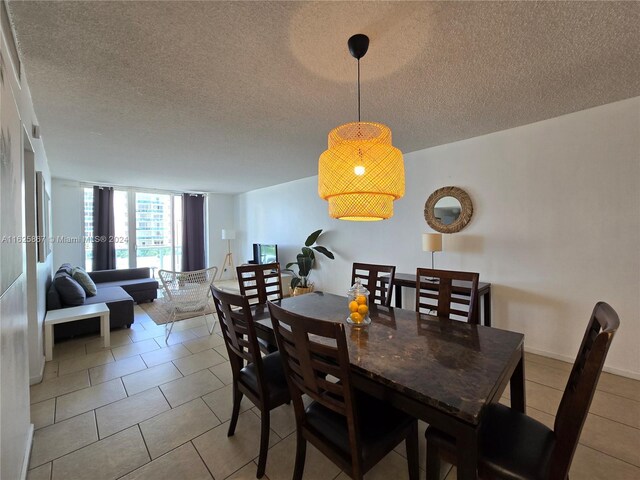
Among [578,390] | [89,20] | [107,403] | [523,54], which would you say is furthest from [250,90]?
[107,403]

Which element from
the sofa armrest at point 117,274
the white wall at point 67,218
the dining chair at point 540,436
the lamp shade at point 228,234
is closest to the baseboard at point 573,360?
the dining chair at point 540,436

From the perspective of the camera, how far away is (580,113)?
256cm

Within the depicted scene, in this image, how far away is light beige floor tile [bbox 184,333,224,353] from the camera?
10.3 feet

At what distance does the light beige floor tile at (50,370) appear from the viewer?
99.3 inches

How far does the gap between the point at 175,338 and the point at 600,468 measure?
389cm

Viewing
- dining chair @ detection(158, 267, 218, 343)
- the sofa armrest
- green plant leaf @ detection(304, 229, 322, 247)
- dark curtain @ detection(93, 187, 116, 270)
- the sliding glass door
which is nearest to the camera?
dining chair @ detection(158, 267, 218, 343)

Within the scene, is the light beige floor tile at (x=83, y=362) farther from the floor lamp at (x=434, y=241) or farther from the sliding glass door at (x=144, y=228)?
the sliding glass door at (x=144, y=228)

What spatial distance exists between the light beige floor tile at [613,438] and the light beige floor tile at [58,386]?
382 centimetres

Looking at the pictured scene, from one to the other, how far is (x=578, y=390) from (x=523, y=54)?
1889mm

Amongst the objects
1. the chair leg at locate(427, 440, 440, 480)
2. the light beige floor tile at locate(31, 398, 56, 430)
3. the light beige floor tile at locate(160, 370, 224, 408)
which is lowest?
the light beige floor tile at locate(160, 370, 224, 408)

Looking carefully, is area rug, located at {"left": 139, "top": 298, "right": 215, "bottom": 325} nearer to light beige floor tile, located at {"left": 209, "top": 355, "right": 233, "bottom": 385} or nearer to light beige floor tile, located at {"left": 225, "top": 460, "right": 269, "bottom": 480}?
light beige floor tile, located at {"left": 209, "top": 355, "right": 233, "bottom": 385}

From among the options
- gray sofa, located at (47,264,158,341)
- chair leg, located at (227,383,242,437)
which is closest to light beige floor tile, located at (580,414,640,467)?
chair leg, located at (227,383,242,437)

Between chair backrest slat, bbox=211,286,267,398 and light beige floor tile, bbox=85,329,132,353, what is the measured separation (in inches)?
93.9

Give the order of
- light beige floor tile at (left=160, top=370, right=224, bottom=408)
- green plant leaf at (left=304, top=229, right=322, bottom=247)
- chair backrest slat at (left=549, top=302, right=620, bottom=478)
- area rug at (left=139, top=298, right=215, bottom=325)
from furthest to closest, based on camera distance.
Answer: green plant leaf at (left=304, top=229, right=322, bottom=247), area rug at (left=139, top=298, right=215, bottom=325), light beige floor tile at (left=160, top=370, right=224, bottom=408), chair backrest slat at (left=549, top=302, right=620, bottom=478)
